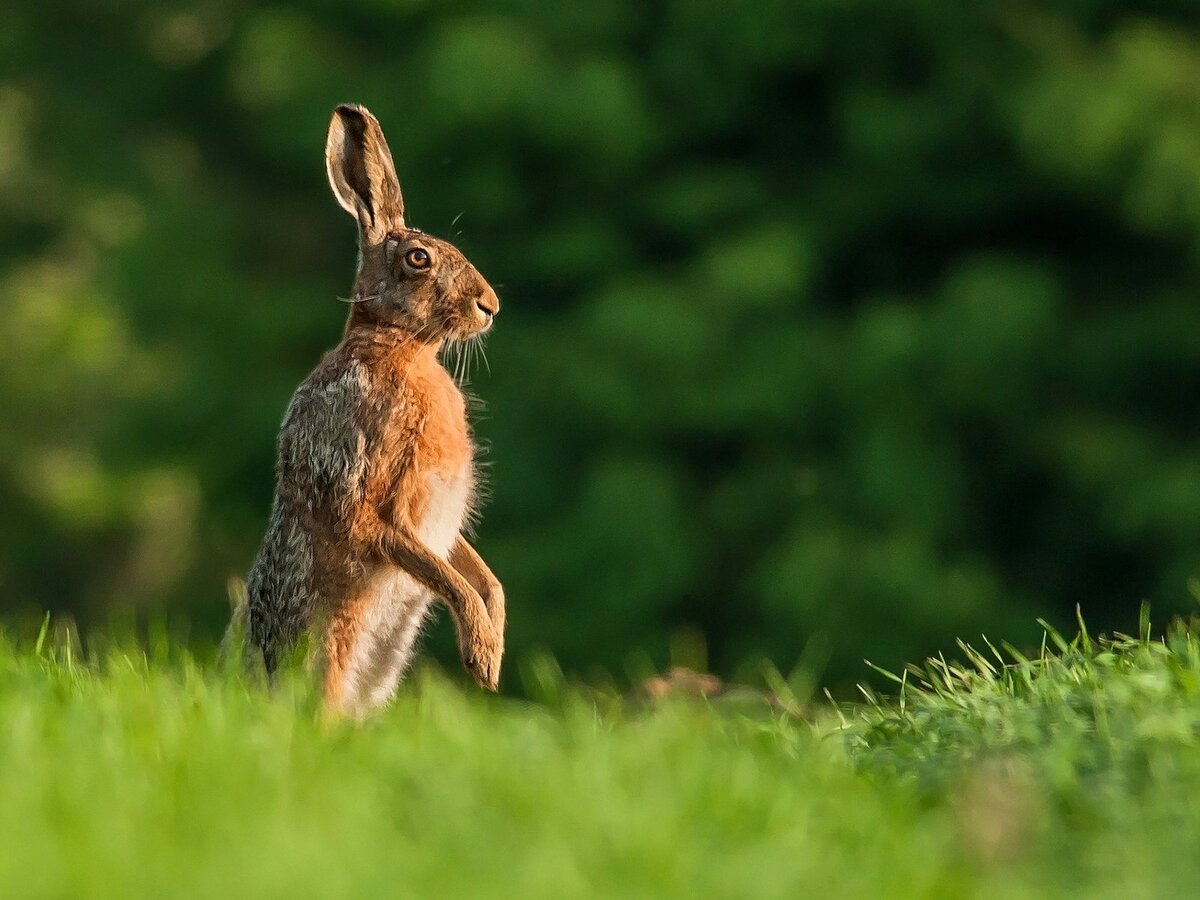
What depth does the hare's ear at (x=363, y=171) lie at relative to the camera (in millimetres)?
5352

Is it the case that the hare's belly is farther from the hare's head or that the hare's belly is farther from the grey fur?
the hare's head

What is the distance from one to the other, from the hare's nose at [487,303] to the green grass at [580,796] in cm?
140

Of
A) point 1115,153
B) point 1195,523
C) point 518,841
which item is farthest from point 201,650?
point 1115,153

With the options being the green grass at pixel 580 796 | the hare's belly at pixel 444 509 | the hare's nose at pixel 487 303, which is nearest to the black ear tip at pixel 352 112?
the hare's nose at pixel 487 303

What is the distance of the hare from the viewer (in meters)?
5.01

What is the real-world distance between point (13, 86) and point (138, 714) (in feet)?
47.6

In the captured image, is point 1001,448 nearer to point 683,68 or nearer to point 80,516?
point 683,68

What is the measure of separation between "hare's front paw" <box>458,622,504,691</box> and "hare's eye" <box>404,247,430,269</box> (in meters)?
1.05

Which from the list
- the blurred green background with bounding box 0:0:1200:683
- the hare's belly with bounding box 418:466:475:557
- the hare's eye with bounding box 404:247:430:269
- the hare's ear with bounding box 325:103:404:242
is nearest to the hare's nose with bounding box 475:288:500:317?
the hare's eye with bounding box 404:247:430:269

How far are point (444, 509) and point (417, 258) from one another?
0.73 metres

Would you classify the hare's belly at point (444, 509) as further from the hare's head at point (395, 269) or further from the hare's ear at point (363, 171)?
the hare's ear at point (363, 171)

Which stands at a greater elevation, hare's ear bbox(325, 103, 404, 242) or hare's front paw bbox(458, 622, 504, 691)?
hare's ear bbox(325, 103, 404, 242)

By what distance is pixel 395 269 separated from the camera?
17.6 feet

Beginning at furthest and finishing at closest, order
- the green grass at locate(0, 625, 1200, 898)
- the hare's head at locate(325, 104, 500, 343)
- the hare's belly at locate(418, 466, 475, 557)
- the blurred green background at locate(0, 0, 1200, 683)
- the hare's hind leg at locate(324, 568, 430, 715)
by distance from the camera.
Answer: the blurred green background at locate(0, 0, 1200, 683)
the hare's head at locate(325, 104, 500, 343)
the hare's belly at locate(418, 466, 475, 557)
the hare's hind leg at locate(324, 568, 430, 715)
the green grass at locate(0, 625, 1200, 898)
